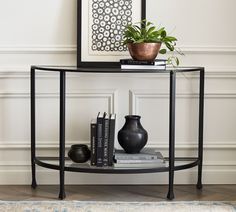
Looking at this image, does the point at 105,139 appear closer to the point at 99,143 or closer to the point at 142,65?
the point at 99,143

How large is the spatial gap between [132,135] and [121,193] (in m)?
0.33

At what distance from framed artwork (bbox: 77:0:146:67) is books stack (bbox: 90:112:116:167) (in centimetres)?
37

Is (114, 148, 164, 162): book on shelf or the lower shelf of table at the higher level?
(114, 148, 164, 162): book on shelf

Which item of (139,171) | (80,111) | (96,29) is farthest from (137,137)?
(96,29)

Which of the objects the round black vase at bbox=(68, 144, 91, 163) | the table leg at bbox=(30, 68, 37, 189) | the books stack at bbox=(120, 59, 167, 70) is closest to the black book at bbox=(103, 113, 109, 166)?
the round black vase at bbox=(68, 144, 91, 163)

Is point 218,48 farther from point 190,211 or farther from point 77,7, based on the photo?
point 190,211

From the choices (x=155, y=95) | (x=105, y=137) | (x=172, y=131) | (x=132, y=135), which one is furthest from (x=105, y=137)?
(x=155, y=95)

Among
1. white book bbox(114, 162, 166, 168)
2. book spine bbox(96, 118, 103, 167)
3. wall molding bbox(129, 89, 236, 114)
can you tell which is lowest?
white book bbox(114, 162, 166, 168)

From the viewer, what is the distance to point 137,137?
3.03 metres

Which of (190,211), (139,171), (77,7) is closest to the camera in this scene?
(190,211)

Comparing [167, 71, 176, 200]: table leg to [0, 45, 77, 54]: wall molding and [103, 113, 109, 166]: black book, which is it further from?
[0, 45, 77, 54]: wall molding

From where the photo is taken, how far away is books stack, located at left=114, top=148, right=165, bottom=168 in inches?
118

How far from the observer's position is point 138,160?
3.01 meters

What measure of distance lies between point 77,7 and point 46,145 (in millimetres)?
781
